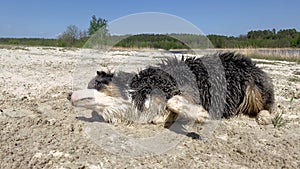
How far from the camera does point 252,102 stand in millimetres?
3660

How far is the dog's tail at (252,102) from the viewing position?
11.7 ft

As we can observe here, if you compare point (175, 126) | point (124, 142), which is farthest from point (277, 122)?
point (124, 142)

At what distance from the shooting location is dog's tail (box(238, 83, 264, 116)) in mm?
3578

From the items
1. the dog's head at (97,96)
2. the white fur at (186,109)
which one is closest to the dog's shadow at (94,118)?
the dog's head at (97,96)

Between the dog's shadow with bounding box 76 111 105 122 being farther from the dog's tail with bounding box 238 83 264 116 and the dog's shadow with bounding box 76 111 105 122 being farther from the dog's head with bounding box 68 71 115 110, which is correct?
the dog's tail with bounding box 238 83 264 116

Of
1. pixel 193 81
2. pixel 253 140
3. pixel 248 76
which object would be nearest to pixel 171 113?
pixel 193 81

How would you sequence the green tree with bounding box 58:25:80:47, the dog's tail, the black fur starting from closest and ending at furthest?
the black fur → the dog's tail → the green tree with bounding box 58:25:80:47

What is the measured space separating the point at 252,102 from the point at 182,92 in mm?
1130

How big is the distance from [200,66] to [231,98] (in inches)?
22.3

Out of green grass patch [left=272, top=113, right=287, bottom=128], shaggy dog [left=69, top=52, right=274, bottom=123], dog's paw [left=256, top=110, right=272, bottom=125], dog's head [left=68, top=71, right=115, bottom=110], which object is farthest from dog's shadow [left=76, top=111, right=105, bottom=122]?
green grass patch [left=272, top=113, right=287, bottom=128]

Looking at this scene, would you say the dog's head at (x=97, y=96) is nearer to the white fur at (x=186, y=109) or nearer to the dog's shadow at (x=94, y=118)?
the dog's shadow at (x=94, y=118)

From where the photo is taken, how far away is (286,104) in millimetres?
4711

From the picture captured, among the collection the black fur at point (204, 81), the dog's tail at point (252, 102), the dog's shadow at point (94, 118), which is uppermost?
the black fur at point (204, 81)

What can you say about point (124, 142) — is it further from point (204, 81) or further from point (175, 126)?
point (204, 81)
